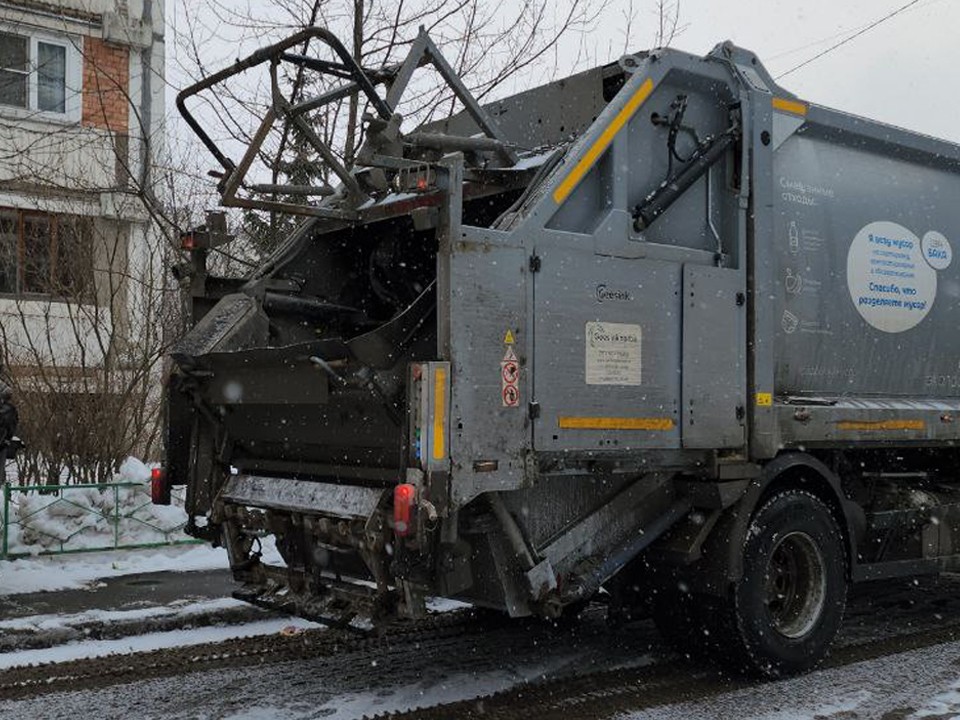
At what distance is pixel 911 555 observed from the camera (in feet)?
21.7

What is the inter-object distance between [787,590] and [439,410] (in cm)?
269

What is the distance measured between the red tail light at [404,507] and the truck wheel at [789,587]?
1996mm

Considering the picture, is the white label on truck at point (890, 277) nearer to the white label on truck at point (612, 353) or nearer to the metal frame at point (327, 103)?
the white label on truck at point (612, 353)

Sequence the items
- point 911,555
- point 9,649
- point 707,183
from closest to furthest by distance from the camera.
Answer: point 707,183 < point 9,649 < point 911,555

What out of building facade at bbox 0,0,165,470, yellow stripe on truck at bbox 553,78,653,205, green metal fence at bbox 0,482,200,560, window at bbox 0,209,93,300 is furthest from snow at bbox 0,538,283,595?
yellow stripe on truck at bbox 553,78,653,205

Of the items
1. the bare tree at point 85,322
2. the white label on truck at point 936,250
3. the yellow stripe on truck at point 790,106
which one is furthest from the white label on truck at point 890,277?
the bare tree at point 85,322

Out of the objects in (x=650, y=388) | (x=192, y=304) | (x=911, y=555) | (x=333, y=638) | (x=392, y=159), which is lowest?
(x=333, y=638)

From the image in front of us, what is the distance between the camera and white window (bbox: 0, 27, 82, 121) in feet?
49.8

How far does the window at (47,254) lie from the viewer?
1072 cm

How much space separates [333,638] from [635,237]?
10.2 ft

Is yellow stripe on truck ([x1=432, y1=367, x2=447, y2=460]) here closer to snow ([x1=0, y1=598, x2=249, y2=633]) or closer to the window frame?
snow ([x1=0, y1=598, x2=249, y2=633])

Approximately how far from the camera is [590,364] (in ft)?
16.2

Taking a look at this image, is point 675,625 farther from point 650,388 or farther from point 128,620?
point 128,620

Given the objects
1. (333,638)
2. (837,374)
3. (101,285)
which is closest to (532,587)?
(333,638)
